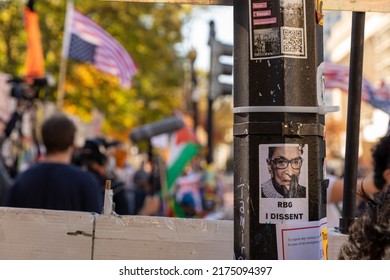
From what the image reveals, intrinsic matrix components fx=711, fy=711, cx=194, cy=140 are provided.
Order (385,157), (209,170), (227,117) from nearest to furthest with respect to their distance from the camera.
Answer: (385,157) < (209,170) < (227,117)

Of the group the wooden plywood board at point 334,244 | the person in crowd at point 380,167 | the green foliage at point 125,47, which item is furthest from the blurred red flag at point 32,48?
the wooden plywood board at point 334,244

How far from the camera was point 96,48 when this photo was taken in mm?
11773

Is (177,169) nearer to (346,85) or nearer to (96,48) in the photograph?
(96,48)

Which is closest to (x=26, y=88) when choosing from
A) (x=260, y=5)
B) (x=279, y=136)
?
(x=260, y=5)

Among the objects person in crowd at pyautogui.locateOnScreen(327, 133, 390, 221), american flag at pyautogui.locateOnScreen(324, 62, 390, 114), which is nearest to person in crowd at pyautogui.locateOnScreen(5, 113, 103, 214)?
person in crowd at pyautogui.locateOnScreen(327, 133, 390, 221)

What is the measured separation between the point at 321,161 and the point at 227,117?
58.6 metres

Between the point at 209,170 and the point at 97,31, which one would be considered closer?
the point at 97,31

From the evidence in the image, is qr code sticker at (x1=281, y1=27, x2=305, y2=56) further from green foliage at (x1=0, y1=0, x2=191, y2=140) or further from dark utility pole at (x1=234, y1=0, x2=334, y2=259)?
green foliage at (x1=0, y1=0, x2=191, y2=140)

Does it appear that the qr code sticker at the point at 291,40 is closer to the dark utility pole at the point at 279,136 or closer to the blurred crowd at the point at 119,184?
the dark utility pole at the point at 279,136

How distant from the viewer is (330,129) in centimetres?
6825

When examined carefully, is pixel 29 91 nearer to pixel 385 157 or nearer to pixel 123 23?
pixel 385 157

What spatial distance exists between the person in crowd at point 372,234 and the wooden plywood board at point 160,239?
2.77 ft

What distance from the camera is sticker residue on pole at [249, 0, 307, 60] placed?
2.32m
